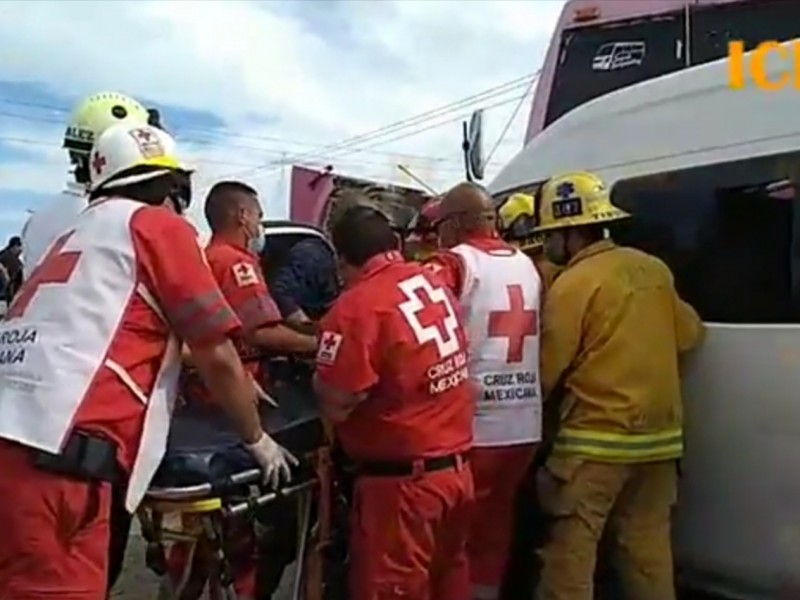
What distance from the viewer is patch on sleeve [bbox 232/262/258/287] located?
4535mm


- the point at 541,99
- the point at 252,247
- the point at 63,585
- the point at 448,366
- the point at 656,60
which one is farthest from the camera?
the point at 541,99

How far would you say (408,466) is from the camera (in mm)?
3734

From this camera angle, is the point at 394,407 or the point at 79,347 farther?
the point at 394,407

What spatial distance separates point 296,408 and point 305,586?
612 mm

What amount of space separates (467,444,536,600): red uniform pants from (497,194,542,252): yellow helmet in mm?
1033

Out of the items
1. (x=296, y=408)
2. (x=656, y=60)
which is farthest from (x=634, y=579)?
(x=656, y=60)

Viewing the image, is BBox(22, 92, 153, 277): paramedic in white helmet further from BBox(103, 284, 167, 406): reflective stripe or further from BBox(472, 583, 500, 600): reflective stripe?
BBox(472, 583, 500, 600): reflective stripe

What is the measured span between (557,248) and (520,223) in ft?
2.20

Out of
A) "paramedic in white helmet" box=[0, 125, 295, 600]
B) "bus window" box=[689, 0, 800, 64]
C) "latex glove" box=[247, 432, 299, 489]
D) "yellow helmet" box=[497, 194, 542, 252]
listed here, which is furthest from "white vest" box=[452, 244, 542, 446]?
"bus window" box=[689, 0, 800, 64]

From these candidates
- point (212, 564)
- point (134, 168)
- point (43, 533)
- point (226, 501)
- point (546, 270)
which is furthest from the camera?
point (546, 270)

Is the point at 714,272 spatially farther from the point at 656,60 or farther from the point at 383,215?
the point at 656,60

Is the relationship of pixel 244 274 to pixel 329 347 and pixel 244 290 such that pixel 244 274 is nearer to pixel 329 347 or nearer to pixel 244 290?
pixel 244 290

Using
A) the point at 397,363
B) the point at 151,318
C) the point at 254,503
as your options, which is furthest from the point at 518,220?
the point at 151,318

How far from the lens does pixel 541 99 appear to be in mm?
7316
